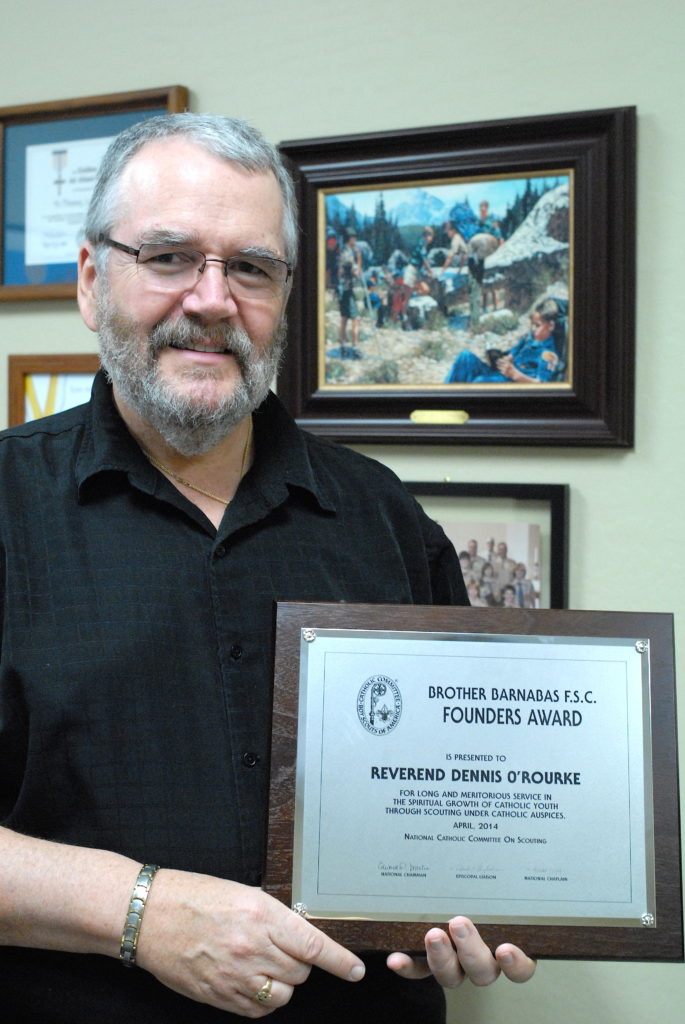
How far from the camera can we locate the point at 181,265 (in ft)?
3.49

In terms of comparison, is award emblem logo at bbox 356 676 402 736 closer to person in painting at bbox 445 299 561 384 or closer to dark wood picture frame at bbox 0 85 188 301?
person in painting at bbox 445 299 561 384

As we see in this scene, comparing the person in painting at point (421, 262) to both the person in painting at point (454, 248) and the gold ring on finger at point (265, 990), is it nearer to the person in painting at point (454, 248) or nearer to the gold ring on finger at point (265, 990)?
the person in painting at point (454, 248)

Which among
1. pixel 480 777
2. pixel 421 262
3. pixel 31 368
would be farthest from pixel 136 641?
pixel 31 368

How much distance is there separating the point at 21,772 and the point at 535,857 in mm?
514

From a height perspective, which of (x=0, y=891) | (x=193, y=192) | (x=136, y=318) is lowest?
(x=0, y=891)

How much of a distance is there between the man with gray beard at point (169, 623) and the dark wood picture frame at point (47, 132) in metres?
0.63

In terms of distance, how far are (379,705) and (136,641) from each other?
0.26 metres

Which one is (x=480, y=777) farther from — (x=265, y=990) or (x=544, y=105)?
(x=544, y=105)

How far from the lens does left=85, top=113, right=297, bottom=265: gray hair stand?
1078mm

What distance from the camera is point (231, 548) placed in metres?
1.08

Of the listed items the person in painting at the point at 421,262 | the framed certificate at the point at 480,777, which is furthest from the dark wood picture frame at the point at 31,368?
the framed certificate at the point at 480,777

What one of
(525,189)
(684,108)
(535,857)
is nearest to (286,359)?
(525,189)

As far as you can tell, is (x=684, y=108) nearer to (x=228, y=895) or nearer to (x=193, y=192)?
(x=193, y=192)

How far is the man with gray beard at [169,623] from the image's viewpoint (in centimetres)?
90
